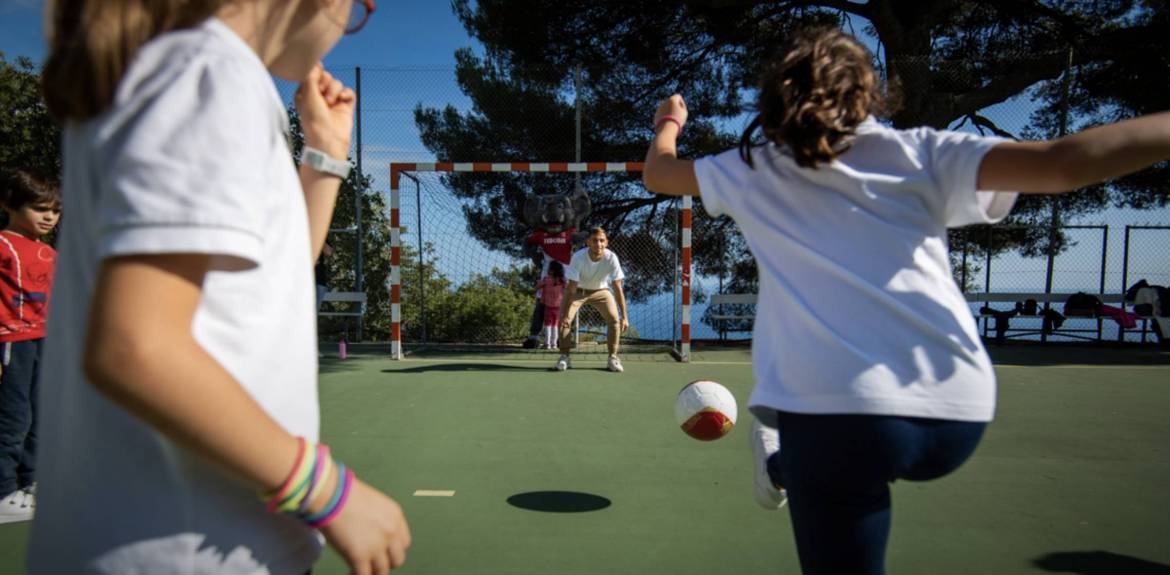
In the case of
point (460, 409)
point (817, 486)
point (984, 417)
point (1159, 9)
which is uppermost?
point (1159, 9)

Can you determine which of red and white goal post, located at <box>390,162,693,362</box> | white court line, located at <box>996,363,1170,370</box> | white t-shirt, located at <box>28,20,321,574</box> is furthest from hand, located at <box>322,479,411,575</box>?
white court line, located at <box>996,363,1170,370</box>

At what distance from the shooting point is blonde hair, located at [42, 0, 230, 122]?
676 mm

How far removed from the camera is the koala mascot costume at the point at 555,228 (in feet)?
34.0

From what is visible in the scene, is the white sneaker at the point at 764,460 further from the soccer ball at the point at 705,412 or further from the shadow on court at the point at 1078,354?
the shadow on court at the point at 1078,354

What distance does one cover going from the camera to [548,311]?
10594 mm

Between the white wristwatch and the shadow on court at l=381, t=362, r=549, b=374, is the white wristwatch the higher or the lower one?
the higher one

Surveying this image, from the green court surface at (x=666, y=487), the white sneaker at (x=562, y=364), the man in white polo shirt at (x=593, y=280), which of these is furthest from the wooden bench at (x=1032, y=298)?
the green court surface at (x=666, y=487)

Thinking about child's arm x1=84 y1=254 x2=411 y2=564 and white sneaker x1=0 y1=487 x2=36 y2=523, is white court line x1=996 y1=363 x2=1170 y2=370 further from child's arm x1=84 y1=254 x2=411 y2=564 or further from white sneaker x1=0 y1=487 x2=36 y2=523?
child's arm x1=84 y1=254 x2=411 y2=564

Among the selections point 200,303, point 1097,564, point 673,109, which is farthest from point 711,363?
point 200,303

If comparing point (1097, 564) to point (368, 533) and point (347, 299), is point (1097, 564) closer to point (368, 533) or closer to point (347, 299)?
point (368, 533)

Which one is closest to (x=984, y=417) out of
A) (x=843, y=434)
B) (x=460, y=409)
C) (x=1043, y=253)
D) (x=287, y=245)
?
(x=843, y=434)

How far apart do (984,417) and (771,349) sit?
0.36 m

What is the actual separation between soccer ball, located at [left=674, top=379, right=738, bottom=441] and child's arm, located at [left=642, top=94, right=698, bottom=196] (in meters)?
1.99

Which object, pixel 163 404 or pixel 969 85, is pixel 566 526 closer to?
pixel 163 404
